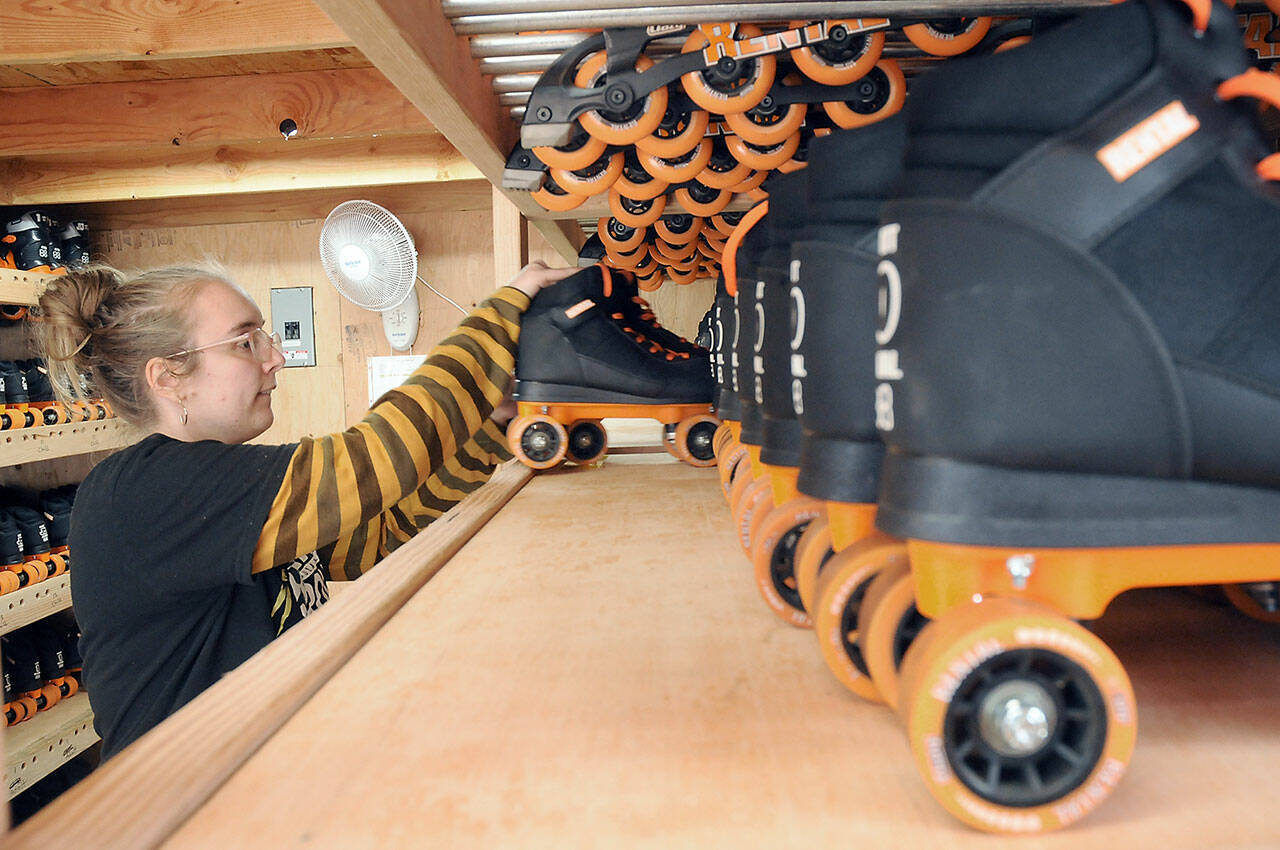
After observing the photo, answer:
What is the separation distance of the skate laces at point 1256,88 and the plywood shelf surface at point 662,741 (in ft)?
0.76

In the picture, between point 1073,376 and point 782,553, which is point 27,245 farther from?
point 1073,376

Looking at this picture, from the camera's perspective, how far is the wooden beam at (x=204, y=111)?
1.80 meters

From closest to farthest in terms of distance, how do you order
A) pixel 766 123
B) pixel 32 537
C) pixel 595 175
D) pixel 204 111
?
pixel 766 123 → pixel 595 175 → pixel 204 111 → pixel 32 537

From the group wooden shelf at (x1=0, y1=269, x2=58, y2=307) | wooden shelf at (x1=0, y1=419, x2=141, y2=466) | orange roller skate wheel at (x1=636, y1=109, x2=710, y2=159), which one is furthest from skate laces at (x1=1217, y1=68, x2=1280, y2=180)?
wooden shelf at (x1=0, y1=269, x2=58, y2=307)

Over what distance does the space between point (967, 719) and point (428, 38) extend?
0.63 meters

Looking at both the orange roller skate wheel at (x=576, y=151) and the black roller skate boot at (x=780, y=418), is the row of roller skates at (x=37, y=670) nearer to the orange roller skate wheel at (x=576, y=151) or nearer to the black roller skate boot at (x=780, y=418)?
the orange roller skate wheel at (x=576, y=151)

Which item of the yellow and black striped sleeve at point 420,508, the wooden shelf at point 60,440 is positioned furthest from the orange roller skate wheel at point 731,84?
the wooden shelf at point 60,440

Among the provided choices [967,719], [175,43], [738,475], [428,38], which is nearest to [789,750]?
[967,719]

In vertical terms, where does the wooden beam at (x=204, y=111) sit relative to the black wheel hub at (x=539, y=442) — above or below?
above

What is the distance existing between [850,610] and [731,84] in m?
0.63

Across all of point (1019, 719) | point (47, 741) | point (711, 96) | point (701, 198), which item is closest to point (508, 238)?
point (701, 198)

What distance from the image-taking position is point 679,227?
1390 millimetres

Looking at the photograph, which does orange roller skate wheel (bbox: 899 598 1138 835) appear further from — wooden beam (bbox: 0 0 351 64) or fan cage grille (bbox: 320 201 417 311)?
fan cage grille (bbox: 320 201 417 311)

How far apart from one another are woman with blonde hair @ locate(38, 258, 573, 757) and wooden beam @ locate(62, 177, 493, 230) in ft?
5.80
